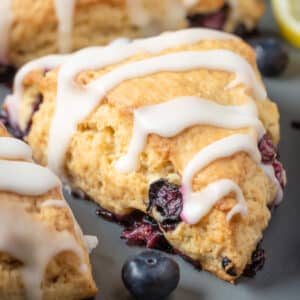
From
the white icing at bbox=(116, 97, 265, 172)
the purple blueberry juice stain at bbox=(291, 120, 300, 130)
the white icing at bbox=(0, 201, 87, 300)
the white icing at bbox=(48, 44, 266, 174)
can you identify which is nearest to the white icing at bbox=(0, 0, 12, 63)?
the white icing at bbox=(48, 44, 266, 174)

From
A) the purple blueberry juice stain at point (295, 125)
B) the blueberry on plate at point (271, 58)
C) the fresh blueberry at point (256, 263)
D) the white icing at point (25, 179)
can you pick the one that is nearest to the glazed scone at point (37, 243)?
the white icing at point (25, 179)

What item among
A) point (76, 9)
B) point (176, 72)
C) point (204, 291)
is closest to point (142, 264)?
point (204, 291)

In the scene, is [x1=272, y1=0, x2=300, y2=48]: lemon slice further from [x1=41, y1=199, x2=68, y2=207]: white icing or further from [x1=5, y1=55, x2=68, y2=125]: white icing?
[x1=41, y1=199, x2=68, y2=207]: white icing

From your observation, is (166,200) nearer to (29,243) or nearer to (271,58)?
(29,243)

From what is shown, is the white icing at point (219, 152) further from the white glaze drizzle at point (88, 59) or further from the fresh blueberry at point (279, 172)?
the white glaze drizzle at point (88, 59)

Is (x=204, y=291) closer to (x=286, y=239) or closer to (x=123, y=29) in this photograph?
(x=286, y=239)

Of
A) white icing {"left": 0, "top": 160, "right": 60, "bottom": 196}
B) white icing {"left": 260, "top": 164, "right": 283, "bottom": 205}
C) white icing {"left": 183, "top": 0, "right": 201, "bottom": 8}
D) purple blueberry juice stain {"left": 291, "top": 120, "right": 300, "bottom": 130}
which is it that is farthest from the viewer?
white icing {"left": 183, "top": 0, "right": 201, "bottom": 8}
